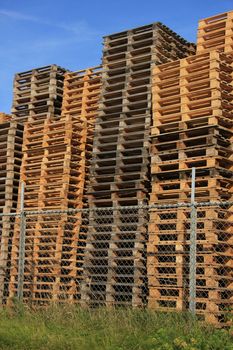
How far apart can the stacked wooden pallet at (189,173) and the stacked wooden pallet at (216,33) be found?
2.49 feet

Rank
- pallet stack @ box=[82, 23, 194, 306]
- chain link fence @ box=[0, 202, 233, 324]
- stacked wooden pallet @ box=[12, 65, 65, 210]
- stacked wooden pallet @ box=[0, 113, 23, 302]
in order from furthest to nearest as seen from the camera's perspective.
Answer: stacked wooden pallet @ box=[12, 65, 65, 210] < stacked wooden pallet @ box=[0, 113, 23, 302] < pallet stack @ box=[82, 23, 194, 306] < chain link fence @ box=[0, 202, 233, 324]

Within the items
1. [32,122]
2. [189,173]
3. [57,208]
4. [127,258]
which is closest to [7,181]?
[32,122]

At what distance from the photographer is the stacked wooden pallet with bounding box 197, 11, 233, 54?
36.9 feet

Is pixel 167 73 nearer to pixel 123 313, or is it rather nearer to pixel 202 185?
pixel 202 185

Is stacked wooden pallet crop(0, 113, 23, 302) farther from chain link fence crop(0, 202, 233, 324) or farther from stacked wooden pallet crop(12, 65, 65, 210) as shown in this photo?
stacked wooden pallet crop(12, 65, 65, 210)

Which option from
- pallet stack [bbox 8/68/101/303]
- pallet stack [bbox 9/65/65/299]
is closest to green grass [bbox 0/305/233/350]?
pallet stack [bbox 8/68/101/303]

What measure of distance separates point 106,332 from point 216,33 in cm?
738

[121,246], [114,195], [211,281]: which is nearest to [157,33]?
[114,195]

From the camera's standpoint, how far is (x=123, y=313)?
25.5ft

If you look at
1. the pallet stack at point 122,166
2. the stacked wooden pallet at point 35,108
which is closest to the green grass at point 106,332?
the pallet stack at point 122,166

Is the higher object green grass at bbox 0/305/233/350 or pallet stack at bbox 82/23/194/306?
pallet stack at bbox 82/23/194/306

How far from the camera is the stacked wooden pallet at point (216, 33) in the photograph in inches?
443

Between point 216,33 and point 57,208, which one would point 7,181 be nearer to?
point 57,208

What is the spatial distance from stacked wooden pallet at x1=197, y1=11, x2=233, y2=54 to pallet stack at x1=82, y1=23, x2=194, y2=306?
33.4 inches
